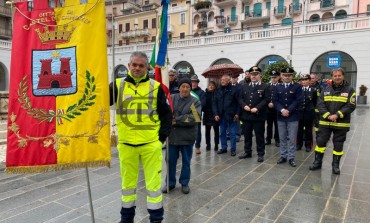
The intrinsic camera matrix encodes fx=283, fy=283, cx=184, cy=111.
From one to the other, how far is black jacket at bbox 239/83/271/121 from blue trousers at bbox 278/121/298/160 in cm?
43

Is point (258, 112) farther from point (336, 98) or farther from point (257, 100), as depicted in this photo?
point (336, 98)

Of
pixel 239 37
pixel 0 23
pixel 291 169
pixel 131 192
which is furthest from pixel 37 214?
pixel 0 23

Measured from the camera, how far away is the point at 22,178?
4938 mm

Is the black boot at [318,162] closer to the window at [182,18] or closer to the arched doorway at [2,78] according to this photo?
the arched doorway at [2,78]

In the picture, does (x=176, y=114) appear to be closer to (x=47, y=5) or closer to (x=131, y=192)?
(x=131, y=192)

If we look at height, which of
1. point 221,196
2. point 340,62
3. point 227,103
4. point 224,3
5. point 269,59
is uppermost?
point 224,3

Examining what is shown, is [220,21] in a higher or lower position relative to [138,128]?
higher

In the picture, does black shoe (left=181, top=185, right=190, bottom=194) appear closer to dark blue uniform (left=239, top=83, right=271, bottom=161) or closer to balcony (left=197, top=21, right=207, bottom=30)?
dark blue uniform (left=239, top=83, right=271, bottom=161)

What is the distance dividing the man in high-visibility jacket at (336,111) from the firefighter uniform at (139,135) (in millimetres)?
3591

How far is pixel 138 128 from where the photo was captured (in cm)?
298

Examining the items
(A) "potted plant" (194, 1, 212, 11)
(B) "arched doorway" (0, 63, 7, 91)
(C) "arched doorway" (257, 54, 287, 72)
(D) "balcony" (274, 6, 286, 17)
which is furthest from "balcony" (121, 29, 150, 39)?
(C) "arched doorway" (257, 54, 287, 72)

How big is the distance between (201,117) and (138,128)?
275 cm

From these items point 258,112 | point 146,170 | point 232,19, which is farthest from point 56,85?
point 232,19

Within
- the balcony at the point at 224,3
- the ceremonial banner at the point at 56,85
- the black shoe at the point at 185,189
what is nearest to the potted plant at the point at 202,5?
the balcony at the point at 224,3
